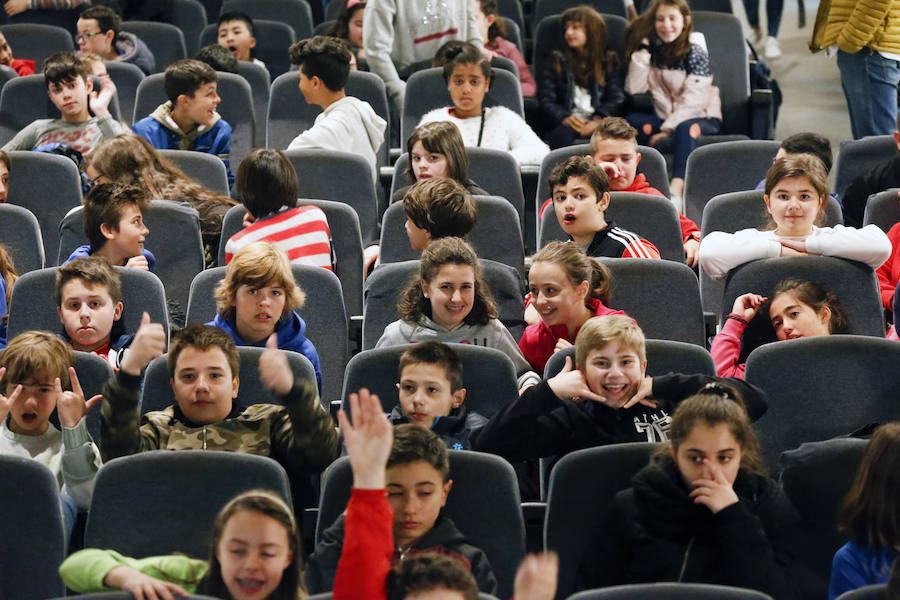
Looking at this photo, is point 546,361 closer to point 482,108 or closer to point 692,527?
point 692,527

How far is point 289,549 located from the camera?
2.34 meters

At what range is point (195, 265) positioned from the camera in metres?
4.09

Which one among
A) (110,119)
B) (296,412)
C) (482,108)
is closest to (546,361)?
(296,412)

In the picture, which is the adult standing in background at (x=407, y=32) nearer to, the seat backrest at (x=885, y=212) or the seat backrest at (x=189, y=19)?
the seat backrest at (x=189, y=19)

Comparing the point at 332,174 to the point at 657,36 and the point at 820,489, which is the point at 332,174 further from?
the point at 820,489

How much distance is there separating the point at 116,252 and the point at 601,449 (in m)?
1.81

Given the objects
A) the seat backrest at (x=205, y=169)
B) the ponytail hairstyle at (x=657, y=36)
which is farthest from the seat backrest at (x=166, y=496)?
the ponytail hairstyle at (x=657, y=36)

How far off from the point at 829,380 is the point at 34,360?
6.20 ft

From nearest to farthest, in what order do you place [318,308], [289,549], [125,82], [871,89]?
1. [289,549]
2. [318,308]
3. [871,89]
4. [125,82]

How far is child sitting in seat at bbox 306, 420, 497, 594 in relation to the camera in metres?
2.46

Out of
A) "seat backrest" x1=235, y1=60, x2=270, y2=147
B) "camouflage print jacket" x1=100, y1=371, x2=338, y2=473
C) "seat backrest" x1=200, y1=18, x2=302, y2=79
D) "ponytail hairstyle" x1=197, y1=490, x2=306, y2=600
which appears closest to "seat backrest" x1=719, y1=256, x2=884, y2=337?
"camouflage print jacket" x1=100, y1=371, x2=338, y2=473

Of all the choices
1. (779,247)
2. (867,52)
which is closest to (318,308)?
(779,247)

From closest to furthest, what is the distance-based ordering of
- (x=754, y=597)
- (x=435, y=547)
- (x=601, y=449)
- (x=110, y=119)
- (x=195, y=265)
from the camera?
(x=754, y=597)
(x=435, y=547)
(x=601, y=449)
(x=195, y=265)
(x=110, y=119)

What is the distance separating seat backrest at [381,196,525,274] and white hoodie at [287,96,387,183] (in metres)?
0.72
